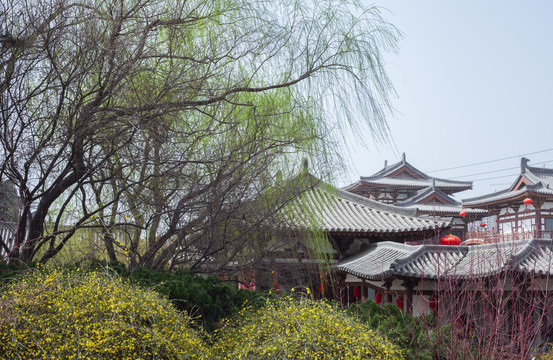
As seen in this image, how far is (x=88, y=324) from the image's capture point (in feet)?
11.2

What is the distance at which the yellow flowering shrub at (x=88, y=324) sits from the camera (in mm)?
3279

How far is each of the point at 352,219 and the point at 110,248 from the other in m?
10.0

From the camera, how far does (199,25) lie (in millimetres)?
5000

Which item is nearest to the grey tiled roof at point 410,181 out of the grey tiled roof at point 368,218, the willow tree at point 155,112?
the grey tiled roof at point 368,218

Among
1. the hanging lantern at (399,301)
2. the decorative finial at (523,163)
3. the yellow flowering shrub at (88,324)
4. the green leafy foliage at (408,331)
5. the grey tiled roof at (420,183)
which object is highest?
the decorative finial at (523,163)

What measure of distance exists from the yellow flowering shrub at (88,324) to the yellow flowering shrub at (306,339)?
38cm

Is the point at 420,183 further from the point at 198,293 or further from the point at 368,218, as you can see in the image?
the point at 198,293

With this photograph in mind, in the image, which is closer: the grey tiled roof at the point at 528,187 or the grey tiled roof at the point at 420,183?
the grey tiled roof at the point at 528,187

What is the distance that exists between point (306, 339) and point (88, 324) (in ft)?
4.69

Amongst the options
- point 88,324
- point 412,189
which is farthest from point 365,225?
point 412,189

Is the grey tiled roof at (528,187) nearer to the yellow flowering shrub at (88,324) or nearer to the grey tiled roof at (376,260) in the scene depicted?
the grey tiled roof at (376,260)

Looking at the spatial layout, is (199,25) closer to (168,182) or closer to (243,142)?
(243,142)

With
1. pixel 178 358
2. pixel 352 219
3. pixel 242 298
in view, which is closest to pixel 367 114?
pixel 242 298

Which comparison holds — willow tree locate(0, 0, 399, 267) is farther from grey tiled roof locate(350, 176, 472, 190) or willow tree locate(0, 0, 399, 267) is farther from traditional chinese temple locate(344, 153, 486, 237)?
A: grey tiled roof locate(350, 176, 472, 190)
